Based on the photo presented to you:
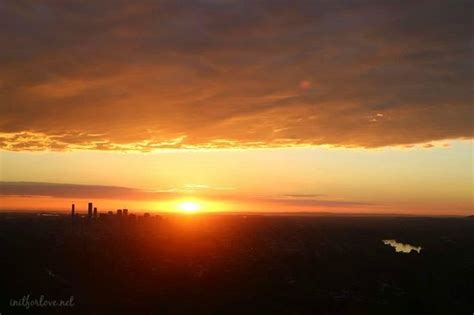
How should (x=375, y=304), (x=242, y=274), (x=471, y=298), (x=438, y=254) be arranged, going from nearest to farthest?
1. (x=375, y=304)
2. (x=471, y=298)
3. (x=242, y=274)
4. (x=438, y=254)

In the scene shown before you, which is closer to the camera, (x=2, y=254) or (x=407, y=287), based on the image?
(x=407, y=287)

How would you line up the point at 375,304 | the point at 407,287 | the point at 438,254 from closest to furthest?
1. the point at 375,304
2. the point at 407,287
3. the point at 438,254

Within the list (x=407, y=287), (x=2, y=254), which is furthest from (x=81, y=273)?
(x=407, y=287)

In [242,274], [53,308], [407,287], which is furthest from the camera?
[242,274]

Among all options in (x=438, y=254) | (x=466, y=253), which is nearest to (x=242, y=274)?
(x=438, y=254)

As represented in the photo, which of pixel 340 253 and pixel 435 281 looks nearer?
pixel 435 281

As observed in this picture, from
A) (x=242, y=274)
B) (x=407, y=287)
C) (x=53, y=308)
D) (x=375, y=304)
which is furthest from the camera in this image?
(x=242, y=274)

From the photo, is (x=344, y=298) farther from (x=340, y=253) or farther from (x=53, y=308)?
(x=340, y=253)

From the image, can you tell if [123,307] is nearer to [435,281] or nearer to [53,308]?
[53,308]
